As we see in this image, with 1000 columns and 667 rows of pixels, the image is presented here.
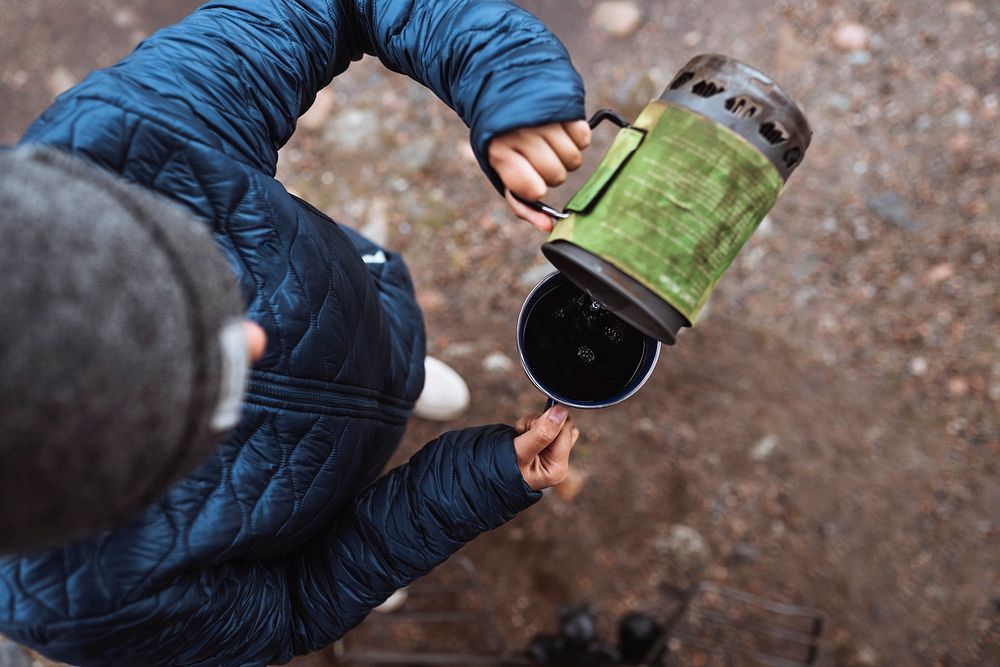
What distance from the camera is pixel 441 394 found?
7.38 feet

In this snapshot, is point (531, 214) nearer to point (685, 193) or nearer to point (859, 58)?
point (685, 193)

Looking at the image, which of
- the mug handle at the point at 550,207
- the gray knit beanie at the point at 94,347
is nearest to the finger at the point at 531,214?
the mug handle at the point at 550,207

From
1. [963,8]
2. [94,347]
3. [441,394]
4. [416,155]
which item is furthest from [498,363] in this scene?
[963,8]

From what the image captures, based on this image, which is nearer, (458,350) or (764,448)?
(764,448)

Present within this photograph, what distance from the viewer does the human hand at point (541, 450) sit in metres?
1.22

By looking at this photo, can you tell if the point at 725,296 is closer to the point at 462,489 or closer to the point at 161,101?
the point at 462,489

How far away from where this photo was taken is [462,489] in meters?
1.27

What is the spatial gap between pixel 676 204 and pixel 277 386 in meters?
0.66

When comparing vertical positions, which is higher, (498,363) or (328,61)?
(328,61)

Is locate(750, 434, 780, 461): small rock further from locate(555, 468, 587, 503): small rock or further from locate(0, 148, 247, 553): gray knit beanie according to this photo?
locate(0, 148, 247, 553): gray knit beanie

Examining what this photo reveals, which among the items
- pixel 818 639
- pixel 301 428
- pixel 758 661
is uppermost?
pixel 301 428

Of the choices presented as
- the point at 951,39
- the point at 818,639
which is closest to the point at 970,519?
the point at 818,639

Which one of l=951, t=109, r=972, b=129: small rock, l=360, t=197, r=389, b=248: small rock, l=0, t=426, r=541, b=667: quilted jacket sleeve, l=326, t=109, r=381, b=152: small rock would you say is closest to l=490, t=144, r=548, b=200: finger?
l=0, t=426, r=541, b=667: quilted jacket sleeve

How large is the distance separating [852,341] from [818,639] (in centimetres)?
104
